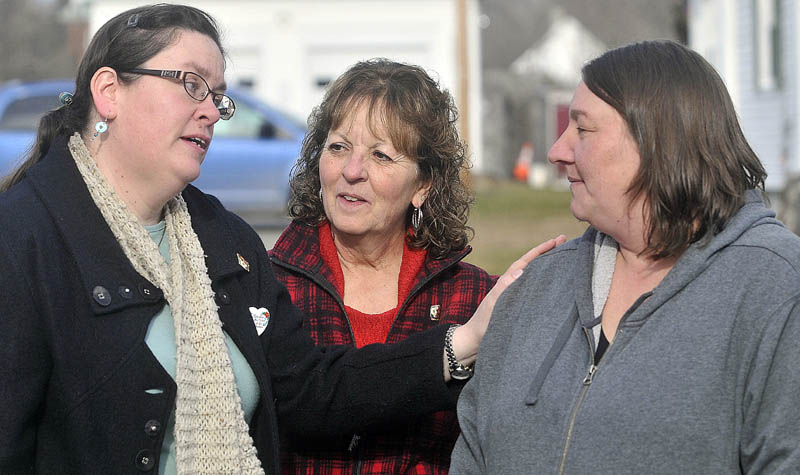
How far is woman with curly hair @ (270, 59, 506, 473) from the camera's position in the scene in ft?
10.6

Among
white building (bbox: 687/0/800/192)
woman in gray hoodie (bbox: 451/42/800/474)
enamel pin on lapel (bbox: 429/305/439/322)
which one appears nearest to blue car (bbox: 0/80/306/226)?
white building (bbox: 687/0/800/192)

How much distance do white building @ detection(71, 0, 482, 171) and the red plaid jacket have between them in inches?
698

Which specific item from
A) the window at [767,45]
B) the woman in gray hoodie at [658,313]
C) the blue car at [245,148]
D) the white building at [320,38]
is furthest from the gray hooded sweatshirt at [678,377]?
the white building at [320,38]

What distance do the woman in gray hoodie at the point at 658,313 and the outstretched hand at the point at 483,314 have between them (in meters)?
0.20

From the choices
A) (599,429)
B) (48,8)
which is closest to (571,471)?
(599,429)

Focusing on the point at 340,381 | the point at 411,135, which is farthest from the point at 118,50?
the point at 340,381

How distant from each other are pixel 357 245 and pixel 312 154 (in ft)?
1.36

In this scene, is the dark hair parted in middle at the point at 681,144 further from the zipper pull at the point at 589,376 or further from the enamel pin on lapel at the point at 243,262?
the enamel pin on lapel at the point at 243,262

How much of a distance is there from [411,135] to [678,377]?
1.44m

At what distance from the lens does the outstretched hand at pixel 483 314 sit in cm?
283

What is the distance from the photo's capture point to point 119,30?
9.05 feet

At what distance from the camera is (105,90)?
8.92 ft

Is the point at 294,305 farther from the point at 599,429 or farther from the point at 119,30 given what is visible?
the point at 599,429

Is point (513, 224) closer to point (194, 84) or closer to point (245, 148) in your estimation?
point (245, 148)
